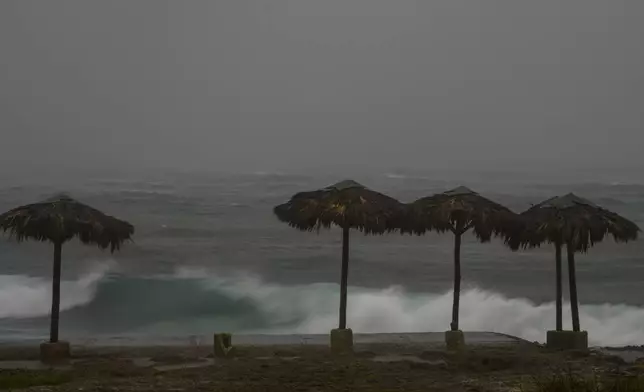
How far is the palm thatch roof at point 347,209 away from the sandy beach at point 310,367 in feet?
4.79

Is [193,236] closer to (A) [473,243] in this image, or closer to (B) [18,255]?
(B) [18,255]

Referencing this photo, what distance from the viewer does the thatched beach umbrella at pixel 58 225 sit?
29.1 feet

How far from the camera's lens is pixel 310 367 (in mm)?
8250

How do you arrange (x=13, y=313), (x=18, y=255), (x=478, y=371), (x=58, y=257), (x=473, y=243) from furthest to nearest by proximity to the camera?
(x=473, y=243) < (x=18, y=255) < (x=13, y=313) < (x=58, y=257) < (x=478, y=371)

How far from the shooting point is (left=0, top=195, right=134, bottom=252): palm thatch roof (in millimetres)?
8867

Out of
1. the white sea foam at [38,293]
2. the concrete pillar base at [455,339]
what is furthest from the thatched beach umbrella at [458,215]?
the white sea foam at [38,293]

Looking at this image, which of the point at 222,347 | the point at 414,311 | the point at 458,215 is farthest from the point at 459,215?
the point at 414,311

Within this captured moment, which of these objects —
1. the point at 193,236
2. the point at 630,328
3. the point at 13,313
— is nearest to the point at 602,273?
the point at 630,328

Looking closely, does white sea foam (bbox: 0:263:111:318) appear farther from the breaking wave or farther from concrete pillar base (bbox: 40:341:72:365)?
concrete pillar base (bbox: 40:341:72:365)

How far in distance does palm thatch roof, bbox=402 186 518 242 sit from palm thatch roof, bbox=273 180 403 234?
0.22 meters

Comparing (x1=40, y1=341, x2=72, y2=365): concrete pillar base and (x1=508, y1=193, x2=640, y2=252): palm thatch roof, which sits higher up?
(x1=508, y1=193, x2=640, y2=252): palm thatch roof

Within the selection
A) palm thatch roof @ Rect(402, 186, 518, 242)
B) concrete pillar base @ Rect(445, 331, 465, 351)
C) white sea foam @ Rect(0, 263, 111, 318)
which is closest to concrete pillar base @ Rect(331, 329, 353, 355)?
concrete pillar base @ Rect(445, 331, 465, 351)

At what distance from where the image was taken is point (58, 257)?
30.2ft

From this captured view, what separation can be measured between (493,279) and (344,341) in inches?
324
